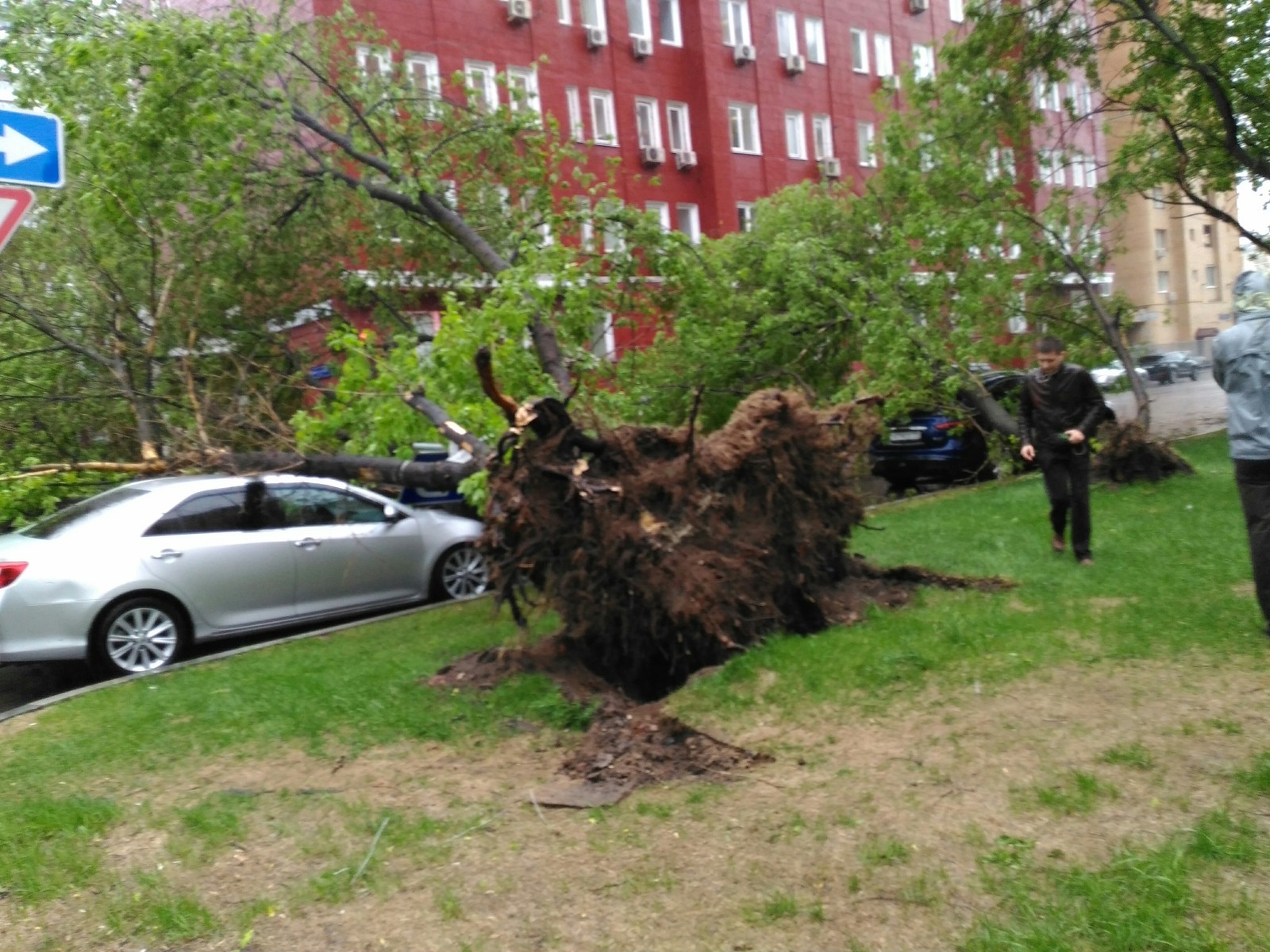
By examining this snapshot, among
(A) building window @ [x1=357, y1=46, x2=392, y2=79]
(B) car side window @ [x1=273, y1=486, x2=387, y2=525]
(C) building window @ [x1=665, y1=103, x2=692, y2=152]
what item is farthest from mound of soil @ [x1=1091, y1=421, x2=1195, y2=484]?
(C) building window @ [x1=665, y1=103, x2=692, y2=152]

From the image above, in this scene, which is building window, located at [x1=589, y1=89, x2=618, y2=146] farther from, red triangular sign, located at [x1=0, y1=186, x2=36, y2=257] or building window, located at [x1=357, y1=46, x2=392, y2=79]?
red triangular sign, located at [x1=0, y1=186, x2=36, y2=257]

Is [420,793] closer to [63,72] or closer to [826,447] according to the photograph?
[826,447]

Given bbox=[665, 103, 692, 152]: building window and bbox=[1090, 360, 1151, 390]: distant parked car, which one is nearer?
bbox=[1090, 360, 1151, 390]: distant parked car

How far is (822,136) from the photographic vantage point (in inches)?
1467

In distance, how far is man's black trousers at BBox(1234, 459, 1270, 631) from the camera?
20.2ft

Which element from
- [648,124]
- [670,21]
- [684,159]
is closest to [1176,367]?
[684,159]

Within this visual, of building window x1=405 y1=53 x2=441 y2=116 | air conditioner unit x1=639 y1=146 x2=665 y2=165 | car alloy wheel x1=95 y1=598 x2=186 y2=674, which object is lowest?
car alloy wheel x1=95 y1=598 x2=186 y2=674

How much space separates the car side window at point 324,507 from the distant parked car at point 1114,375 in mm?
10355

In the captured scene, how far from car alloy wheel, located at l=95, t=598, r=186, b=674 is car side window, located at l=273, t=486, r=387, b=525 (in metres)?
1.35

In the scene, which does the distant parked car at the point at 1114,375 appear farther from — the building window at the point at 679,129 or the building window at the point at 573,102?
the building window at the point at 679,129

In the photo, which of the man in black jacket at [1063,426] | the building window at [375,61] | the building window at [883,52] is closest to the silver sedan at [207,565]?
the man in black jacket at [1063,426]

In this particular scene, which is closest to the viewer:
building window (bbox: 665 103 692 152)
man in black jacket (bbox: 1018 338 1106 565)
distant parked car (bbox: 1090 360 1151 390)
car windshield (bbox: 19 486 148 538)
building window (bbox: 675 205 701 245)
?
man in black jacket (bbox: 1018 338 1106 565)

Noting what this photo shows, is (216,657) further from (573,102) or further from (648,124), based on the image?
(648,124)

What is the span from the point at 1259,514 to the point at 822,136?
1302 inches
